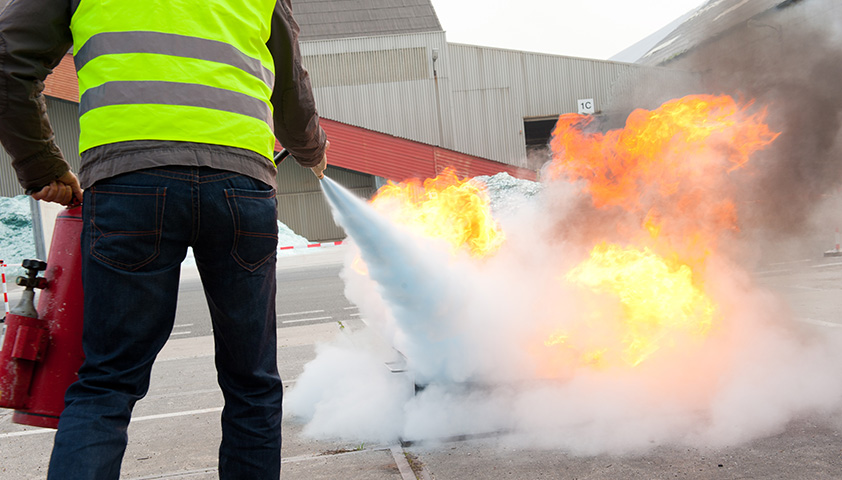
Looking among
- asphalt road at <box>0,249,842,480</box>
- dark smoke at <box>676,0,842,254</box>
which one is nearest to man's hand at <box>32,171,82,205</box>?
asphalt road at <box>0,249,842,480</box>

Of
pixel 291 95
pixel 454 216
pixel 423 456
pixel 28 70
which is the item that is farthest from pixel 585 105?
pixel 28 70

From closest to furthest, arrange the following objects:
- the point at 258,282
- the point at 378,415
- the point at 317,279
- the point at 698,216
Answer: the point at 258,282
the point at 378,415
the point at 698,216
the point at 317,279

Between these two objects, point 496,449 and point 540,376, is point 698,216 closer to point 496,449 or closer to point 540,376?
point 540,376

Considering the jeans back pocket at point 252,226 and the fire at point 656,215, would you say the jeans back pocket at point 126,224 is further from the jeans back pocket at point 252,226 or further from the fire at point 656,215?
the fire at point 656,215

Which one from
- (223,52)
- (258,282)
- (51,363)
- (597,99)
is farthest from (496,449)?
(597,99)

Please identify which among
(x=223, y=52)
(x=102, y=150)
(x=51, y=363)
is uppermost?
(x=223, y=52)

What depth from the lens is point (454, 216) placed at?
165 inches

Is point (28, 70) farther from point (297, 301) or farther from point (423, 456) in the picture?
point (297, 301)

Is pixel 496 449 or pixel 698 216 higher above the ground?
pixel 698 216

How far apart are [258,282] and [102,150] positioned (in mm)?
557

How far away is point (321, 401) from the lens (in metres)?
3.54

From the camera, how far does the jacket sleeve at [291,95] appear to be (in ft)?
6.93

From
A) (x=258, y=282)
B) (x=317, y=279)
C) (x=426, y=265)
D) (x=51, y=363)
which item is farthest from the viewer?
(x=317, y=279)

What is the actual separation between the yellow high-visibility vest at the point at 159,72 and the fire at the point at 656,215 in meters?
2.37
